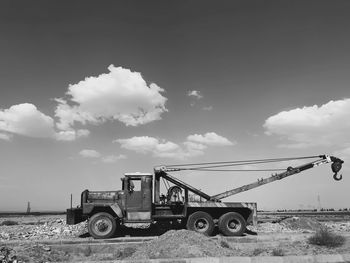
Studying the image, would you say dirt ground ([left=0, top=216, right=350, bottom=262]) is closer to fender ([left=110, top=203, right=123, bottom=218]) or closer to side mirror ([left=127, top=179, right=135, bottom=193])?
fender ([left=110, top=203, right=123, bottom=218])

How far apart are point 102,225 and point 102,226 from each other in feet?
0.13

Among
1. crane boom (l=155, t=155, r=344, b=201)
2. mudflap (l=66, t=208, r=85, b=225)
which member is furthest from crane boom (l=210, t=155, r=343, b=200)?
mudflap (l=66, t=208, r=85, b=225)

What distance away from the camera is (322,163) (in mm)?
18344

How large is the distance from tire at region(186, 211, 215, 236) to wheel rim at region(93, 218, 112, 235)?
10.7 feet

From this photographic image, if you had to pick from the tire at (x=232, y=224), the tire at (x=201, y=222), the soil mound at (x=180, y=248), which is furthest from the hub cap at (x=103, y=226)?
the tire at (x=232, y=224)

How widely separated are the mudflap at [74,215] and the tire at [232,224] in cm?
594

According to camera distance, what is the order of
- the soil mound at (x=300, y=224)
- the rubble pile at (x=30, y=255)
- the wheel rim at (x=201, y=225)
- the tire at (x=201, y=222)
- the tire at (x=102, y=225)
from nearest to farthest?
the rubble pile at (x=30, y=255), the tire at (x=102, y=225), the tire at (x=201, y=222), the wheel rim at (x=201, y=225), the soil mound at (x=300, y=224)

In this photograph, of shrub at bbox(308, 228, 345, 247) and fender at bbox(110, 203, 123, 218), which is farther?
fender at bbox(110, 203, 123, 218)

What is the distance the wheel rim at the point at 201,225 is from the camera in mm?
15478

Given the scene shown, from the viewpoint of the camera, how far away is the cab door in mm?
15219

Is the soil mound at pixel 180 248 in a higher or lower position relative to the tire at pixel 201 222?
lower

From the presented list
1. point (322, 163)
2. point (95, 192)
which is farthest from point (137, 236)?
point (322, 163)

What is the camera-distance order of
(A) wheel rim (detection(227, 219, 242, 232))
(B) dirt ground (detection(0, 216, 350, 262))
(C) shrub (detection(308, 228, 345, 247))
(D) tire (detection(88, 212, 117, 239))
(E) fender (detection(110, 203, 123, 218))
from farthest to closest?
(A) wheel rim (detection(227, 219, 242, 232)) < (E) fender (detection(110, 203, 123, 218)) < (D) tire (detection(88, 212, 117, 239)) < (C) shrub (detection(308, 228, 345, 247)) < (B) dirt ground (detection(0, 216, 350, 262))

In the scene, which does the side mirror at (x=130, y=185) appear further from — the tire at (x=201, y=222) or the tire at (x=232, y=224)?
the tire at (x=232, y=224)
